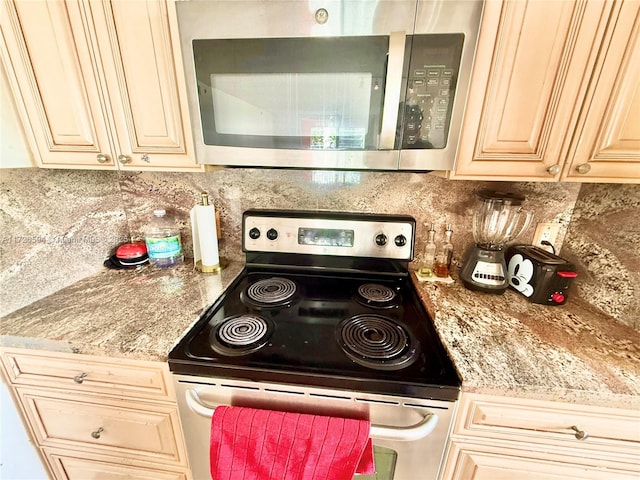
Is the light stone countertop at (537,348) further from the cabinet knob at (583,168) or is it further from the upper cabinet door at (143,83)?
the upper cabinet door at (143,83)

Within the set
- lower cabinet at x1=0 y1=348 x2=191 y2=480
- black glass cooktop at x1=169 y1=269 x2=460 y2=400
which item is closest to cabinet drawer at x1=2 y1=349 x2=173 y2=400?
lower cabinet at x1=0 y1=348 x2=191 y2=480

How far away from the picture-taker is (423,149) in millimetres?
830

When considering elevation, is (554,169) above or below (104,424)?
above

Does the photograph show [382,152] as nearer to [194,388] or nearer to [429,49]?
[429,49]

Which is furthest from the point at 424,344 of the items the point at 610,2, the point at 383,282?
the point at 610,2

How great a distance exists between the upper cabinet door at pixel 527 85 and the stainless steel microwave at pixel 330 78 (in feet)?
0.20

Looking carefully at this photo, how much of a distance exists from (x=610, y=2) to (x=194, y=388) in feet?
4.87

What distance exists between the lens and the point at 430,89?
2.54 ft

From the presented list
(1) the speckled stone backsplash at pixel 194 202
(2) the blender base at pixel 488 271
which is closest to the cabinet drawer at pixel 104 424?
(1) the speckled stone backsplash at pixel 194 202

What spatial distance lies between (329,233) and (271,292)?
348 mm

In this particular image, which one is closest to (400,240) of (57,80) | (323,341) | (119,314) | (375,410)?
(323,341)

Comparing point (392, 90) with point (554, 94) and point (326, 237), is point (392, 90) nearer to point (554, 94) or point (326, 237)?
point (554, 94)

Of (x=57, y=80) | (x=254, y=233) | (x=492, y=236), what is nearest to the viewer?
(x=57, y=80)

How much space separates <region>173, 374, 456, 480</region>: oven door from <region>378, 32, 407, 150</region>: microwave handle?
2.33 ft
